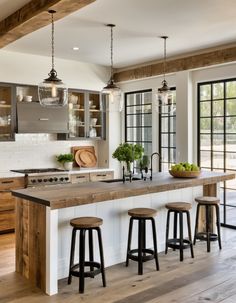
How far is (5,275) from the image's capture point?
4086 millimetres

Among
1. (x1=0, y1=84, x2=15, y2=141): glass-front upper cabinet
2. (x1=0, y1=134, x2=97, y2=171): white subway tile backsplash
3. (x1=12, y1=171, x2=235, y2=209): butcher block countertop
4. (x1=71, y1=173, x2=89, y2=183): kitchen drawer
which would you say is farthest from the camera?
→ (x1=71, y1=173, x2=89, y2=183): kitchen drawer

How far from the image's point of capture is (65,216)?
4.04 m

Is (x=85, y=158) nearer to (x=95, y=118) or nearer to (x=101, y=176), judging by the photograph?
(x=101, y=176)

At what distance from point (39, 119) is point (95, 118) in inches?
54.0

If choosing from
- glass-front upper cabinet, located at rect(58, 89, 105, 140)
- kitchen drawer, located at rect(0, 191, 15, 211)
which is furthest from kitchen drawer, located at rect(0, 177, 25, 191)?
glass-front upper cabinet, located at rect(58, 89, 105, 140)

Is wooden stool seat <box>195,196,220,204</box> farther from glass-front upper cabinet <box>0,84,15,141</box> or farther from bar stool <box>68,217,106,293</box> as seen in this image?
glass-front upper cabinet <box>0,84,15,141</box>

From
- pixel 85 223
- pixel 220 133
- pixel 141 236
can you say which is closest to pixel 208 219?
pixel 141 236

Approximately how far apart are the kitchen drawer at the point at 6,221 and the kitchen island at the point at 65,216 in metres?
1.73

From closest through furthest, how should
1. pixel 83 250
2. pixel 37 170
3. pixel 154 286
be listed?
pixel 83 250
pixel 154 286
pixel 37 170

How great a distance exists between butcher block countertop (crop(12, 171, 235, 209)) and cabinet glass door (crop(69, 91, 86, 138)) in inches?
104

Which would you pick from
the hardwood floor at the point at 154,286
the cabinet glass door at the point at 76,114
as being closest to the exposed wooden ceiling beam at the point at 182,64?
the cabinet glass door at the point at 76,114

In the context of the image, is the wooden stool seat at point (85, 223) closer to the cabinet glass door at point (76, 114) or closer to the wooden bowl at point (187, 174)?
the wooden bowl at point (187, 174)

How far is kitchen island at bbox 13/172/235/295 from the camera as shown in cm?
361

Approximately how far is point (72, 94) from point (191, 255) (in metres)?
3.87
